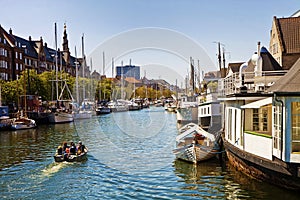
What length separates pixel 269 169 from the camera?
51.7ft

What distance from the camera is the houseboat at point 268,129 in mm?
14703

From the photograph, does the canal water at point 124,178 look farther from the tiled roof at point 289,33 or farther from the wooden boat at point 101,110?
the wooden boat at point 101,110

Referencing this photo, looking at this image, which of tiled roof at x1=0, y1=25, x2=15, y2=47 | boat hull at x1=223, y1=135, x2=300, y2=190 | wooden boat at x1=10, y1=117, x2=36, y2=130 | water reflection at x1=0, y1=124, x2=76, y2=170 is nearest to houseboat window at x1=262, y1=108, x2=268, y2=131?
boat hull at x1=223, y1=135, x2=300, y2=190

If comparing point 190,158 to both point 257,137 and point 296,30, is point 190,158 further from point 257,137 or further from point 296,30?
point 296,30

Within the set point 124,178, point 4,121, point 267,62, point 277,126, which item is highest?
point 267,62

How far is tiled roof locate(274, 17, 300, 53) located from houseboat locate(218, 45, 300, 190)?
24708 millimetres

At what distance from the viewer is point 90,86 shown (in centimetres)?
9250

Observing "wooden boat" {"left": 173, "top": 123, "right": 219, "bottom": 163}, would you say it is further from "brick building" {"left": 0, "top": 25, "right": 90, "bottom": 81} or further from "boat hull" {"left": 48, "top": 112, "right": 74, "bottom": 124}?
"brick building" {"left": 0, "top": 25, "right": 90, "bottom": 81}

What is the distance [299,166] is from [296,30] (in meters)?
34.9

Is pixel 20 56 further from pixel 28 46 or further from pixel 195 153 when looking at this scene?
pixel 195 153

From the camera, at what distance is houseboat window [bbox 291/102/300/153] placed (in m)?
15.1

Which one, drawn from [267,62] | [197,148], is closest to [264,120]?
[197,148]

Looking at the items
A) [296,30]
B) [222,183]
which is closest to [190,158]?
[222,183]

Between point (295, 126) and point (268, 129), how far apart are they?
4129mm
